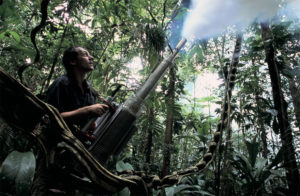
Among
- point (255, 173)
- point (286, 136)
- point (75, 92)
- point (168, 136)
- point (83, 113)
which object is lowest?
point (255, 173)

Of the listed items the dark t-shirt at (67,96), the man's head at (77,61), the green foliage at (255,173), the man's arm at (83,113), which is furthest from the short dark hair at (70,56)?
the green foliage at (255,173)

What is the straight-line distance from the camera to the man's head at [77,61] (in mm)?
1522

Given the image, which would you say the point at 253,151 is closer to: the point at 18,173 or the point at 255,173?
the point at 255,173

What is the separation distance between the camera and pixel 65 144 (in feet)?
1.81

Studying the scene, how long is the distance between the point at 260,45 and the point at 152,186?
2753 mm

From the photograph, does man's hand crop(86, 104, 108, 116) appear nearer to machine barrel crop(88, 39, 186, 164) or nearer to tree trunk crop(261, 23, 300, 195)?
machine barrel crop(88, 39, 186, 164)

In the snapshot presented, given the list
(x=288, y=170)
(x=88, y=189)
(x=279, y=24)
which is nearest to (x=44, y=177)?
(x=88, y=189)

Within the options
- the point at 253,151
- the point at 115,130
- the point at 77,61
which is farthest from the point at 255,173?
the point at 77,61

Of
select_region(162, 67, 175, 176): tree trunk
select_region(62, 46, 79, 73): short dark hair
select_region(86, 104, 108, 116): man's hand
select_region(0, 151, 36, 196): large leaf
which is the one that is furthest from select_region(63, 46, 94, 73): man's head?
select_region(162, 67, 175, 176): tree trunk

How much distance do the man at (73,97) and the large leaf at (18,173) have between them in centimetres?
9

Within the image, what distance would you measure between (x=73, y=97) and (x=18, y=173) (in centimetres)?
59

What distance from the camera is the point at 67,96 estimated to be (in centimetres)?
136

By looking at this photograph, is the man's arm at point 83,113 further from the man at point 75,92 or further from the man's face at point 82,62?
the man's face at point 82,62

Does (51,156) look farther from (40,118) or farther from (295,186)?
(295,186)
